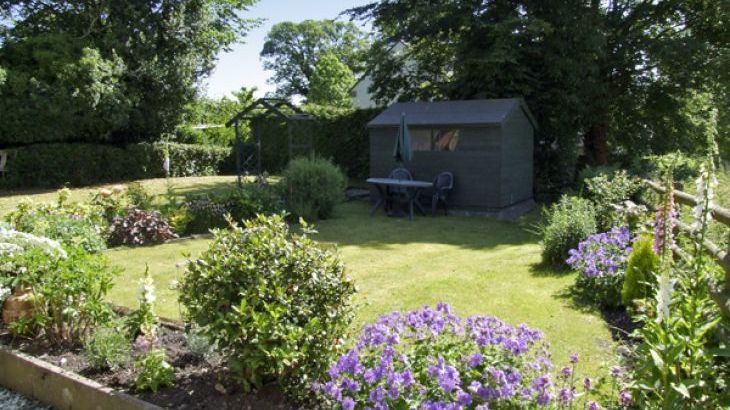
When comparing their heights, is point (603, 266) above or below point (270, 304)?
below

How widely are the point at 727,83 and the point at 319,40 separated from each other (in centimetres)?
4816

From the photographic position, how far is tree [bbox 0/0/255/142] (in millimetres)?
20359

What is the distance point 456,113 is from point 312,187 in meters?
4.23

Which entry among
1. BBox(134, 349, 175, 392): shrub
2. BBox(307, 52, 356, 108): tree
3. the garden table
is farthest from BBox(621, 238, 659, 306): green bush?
BBox(307, 52, 356, 108): tree

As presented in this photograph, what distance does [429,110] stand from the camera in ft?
47.6

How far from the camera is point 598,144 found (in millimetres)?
18453

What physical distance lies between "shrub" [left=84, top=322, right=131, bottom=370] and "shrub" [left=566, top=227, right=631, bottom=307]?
4.49 metres

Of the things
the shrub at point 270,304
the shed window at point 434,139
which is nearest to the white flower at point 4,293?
the shrub at point 270,304

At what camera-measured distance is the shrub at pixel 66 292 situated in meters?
4.26

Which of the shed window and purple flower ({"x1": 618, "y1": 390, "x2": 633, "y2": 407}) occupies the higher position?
the shed window

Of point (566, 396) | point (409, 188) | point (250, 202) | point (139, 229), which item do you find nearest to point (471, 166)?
point (409, 188)

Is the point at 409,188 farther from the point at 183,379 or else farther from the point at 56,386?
the point at 56,386

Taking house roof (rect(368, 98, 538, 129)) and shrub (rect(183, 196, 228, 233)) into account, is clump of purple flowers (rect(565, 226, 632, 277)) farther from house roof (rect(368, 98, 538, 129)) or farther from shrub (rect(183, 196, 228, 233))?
house roof (rect(368, 98, 538, 129))

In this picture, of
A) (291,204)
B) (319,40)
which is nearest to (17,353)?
(291,204)
